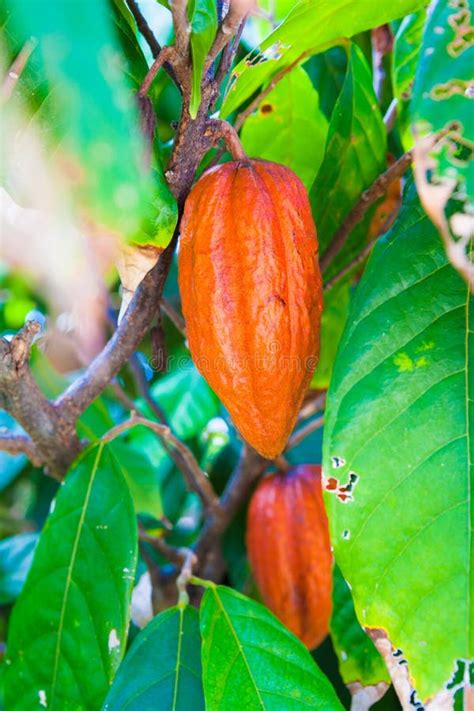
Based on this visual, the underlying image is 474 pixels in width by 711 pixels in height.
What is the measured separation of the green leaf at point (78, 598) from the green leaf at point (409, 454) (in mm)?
248

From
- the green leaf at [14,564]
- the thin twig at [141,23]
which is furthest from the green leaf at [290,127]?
the green leaf at [14,564]

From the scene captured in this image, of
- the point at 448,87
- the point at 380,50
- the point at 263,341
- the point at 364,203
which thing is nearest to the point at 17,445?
the point at 263,341

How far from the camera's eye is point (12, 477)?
1429 millimetres

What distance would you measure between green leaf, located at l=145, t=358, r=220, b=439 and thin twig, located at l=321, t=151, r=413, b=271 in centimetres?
49

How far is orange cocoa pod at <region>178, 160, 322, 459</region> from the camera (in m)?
0.59

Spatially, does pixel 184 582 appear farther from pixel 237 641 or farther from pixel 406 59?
pixel 406 59

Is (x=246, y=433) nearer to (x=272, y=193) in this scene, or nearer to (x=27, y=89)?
(x=272, y=193)

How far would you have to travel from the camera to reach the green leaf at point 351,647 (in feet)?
2.41

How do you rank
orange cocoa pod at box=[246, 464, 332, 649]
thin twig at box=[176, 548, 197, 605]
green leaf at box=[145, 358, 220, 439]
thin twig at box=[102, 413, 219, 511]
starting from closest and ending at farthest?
thin twig at box=[176, 548, 197, 605] → thin twig at box=[102, 413, 219, 511] → orange cocoa pod at box=[246, 464, 332, 649] → green leaf at box=[145, 358, 220, 439]

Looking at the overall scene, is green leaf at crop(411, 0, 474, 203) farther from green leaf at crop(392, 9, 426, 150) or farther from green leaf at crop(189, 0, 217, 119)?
green leaf at crop(392, 9, 426, 150)

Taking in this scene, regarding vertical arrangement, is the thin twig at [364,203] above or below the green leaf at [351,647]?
above

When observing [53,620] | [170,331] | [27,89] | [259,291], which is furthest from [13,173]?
[170,331]

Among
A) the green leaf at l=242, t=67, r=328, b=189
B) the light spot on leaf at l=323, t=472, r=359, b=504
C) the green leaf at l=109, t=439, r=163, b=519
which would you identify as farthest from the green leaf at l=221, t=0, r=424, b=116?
the green leaf at l=109, t=439, r=163, b=519

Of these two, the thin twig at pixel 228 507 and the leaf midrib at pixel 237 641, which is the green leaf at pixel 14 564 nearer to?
the thin twig at pixel 228 507
